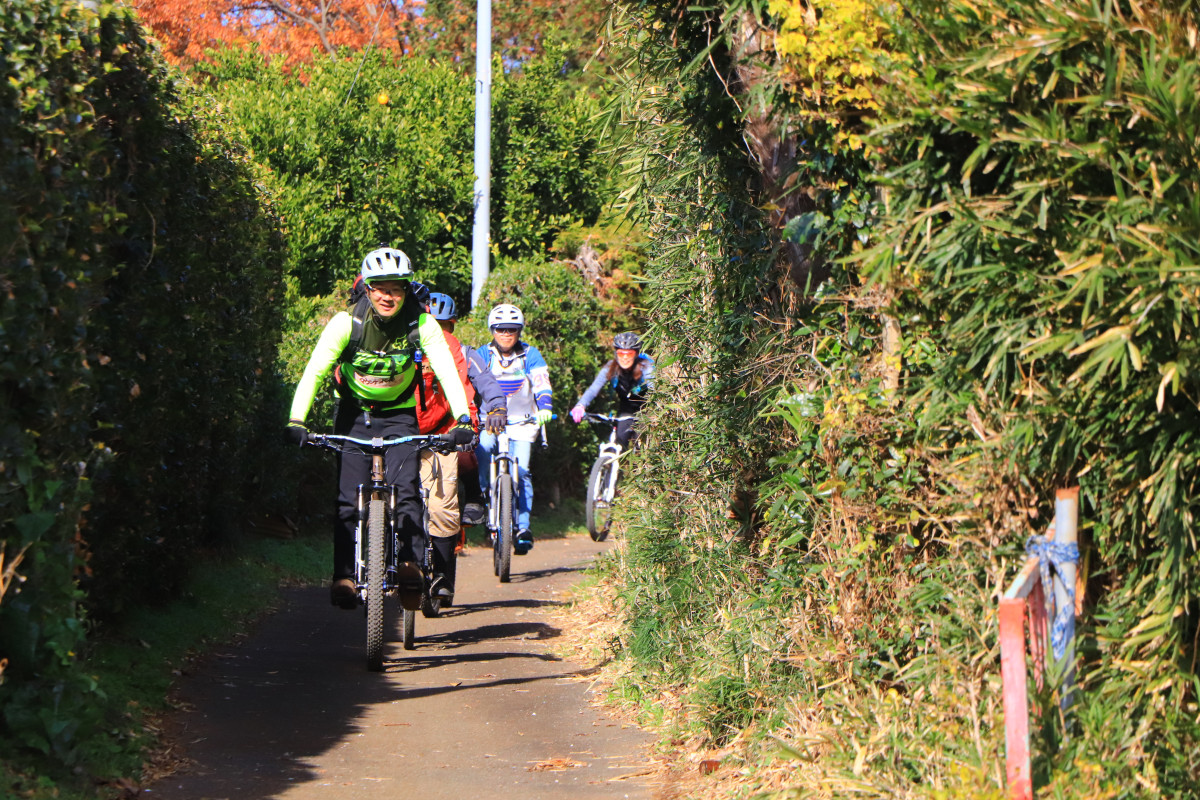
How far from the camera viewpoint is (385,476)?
769 centimetres

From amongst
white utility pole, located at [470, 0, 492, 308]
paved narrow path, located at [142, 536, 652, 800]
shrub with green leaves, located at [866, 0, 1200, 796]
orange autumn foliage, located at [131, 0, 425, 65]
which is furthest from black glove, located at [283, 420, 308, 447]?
orange autumn foliage, located at [131, 0, 425, 65]

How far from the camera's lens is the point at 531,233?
20109mm

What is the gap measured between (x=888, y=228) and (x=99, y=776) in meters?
3.45

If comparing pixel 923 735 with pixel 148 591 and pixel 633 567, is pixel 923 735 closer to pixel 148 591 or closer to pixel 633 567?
pixel 633 567

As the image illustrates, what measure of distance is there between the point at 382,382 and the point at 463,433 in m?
0.63

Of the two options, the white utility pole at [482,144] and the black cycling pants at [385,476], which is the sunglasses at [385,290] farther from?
the white utility pole at [482,144]

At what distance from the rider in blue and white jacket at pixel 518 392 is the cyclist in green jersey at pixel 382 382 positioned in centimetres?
356

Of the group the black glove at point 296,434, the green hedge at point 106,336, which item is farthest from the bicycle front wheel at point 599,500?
the black glove at point 296,434

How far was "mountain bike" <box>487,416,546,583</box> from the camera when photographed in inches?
437

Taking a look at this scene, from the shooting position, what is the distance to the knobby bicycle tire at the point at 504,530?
11078 millimetres

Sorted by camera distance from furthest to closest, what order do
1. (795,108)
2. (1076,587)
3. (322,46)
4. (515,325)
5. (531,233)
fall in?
(322,46)
(531,233)
(515,325)
(795,108)
(1076,587)

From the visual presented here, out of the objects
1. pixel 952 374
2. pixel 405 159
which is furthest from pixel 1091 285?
pixel 405 159

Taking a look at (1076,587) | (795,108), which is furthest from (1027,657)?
(795,108)

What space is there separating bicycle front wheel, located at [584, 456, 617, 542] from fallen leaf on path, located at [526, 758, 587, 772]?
7461 mm
